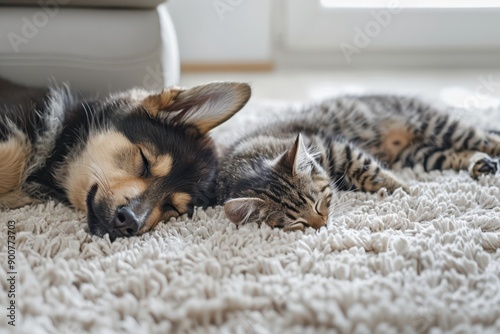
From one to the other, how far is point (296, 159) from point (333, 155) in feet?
1.19

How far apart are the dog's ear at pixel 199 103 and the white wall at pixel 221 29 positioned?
2.63 meters

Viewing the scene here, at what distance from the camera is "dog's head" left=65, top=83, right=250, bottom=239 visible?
60.5 inches

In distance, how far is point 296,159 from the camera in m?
1.74

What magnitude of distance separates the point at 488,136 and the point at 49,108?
1827 mm

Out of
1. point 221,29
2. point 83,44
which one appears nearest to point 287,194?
point 83,44

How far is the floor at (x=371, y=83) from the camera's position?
358 centimetres

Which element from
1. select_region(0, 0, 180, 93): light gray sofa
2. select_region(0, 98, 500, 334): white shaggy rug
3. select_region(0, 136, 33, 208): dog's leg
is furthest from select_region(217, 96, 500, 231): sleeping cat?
select_region(0, 136, 33, 208): dog's leg

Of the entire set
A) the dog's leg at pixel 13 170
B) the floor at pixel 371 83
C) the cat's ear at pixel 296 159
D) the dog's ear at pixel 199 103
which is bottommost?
the floor at pixel 371 83

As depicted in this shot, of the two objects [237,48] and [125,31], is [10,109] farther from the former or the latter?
[237,48]

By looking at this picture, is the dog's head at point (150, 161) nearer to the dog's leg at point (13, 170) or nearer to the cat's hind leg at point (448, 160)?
the dog's leg at point (13, 170)

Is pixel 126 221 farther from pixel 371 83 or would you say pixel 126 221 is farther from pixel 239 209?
pixel 371 83

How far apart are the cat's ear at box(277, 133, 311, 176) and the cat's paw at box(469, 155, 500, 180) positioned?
2.21 feet

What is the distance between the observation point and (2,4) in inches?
85.0

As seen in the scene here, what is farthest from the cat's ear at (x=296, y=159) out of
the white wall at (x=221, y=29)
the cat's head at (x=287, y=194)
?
the white wall at (x=221, y=29)
